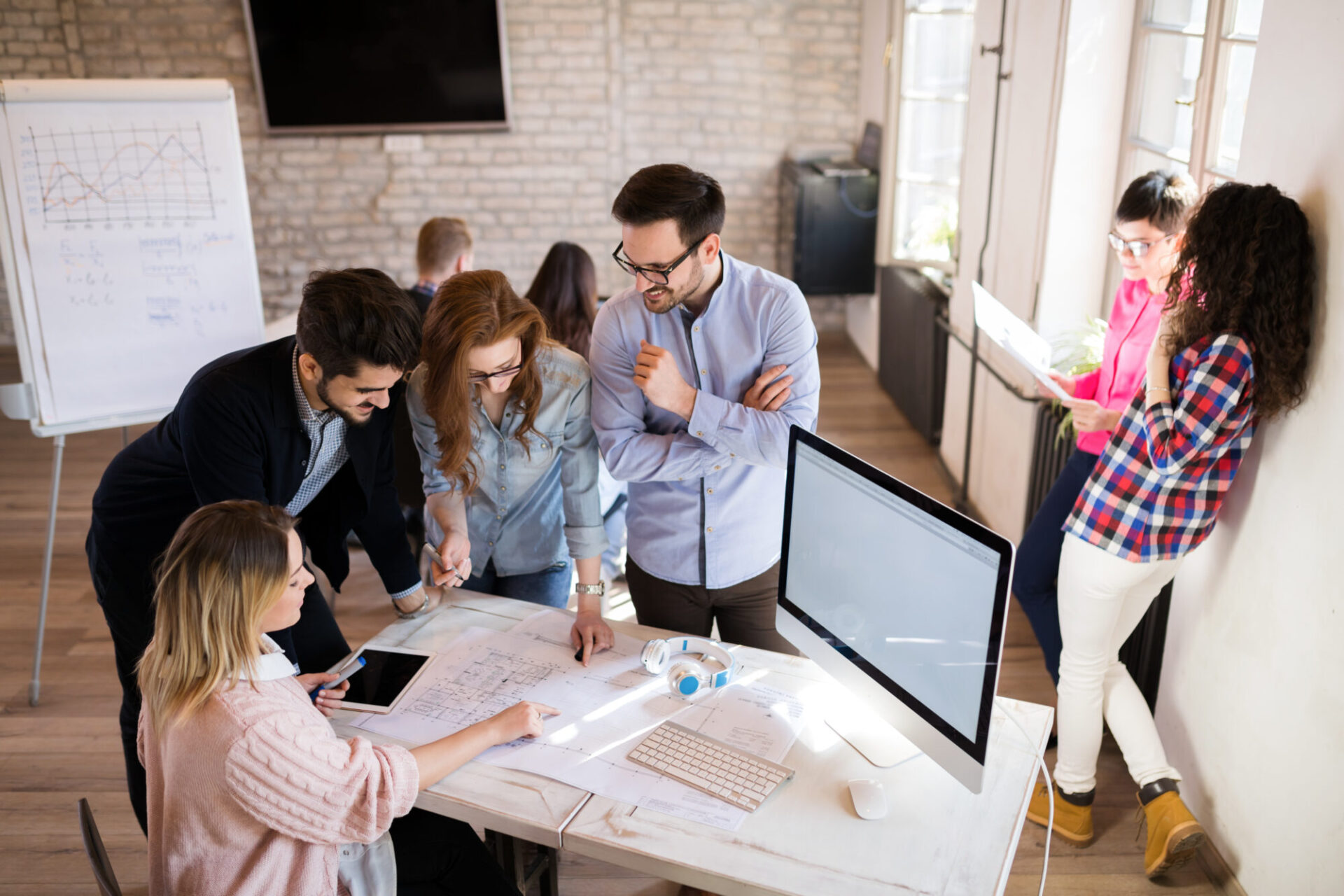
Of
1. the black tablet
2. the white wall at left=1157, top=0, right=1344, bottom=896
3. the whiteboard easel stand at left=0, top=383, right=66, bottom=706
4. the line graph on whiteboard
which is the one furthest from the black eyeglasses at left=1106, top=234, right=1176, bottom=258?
the whiteboard easel stand at left=0, top=383, right=66, bottom=706

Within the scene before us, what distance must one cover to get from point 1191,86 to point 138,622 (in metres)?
2.98

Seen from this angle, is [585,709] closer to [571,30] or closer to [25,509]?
→ [25,509]

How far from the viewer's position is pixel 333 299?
1.66 metres

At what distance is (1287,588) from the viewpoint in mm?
1985

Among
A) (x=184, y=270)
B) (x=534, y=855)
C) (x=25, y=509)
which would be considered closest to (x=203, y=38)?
(x=25, y=509)

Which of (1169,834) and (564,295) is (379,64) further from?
(1169,834)

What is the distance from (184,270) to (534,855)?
2128 mm

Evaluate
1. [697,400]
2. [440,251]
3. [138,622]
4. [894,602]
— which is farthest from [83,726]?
[894,602]

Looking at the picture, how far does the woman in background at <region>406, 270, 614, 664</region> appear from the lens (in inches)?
73.1

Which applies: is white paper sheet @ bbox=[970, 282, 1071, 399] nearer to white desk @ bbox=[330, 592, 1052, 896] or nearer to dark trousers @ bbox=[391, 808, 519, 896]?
white desk @ bbox=[330, 592, 1052, 896]

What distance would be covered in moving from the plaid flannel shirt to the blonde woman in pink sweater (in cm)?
154

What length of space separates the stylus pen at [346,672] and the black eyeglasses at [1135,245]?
194 cm

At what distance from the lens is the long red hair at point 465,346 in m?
1.83

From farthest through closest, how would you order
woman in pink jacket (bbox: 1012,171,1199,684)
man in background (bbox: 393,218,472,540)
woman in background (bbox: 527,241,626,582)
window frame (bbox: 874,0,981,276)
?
window frame (bbox: 874,0,981,276) → man in background (bbox: 393,218,472,540) → woman in background (bbox: 527,241,626,582) → woman in pink jacket (bbox: 1012,171,1199,684)
